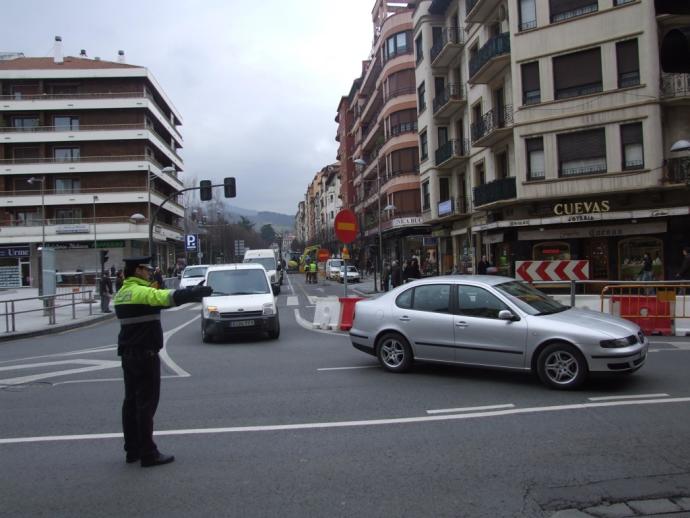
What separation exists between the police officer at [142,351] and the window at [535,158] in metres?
23.5

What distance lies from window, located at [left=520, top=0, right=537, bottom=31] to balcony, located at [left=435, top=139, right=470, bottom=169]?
8324mm

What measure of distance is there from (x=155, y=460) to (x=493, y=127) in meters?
26.4

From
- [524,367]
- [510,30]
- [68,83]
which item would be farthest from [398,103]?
[524,367]

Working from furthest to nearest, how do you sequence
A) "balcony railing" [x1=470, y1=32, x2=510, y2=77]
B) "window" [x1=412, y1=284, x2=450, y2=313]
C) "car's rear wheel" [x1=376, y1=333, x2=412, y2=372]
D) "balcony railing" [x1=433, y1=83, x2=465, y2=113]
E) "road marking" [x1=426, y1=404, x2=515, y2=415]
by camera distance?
"balcony railing" [x1=433, y1=83, x2=465, y2=113] → "balcony railing" [x1=470, y1=32, x2=510, y2=77] → "car's rear wheel" [x1=376, y1=333, x2=412, y2=372] → "window" [x1=412, y1=284, x2=450, y2=313] → "road marking" [x1=426, y1=404, x2=515, y2=415]

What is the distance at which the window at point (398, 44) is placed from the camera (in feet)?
147

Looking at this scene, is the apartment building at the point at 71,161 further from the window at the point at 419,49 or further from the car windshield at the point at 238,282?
the car windshield at the point at 238,282

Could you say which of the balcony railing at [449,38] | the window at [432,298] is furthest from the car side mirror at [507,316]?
the balcony railing at [449,38]

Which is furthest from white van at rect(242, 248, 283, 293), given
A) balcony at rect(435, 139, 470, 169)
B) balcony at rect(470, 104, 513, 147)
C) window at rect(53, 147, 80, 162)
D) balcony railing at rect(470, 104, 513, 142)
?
window at rect(53, 147, 80, 162)

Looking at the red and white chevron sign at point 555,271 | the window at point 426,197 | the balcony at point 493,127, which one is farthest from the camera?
the window at point 426,197

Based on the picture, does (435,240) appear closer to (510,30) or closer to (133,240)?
(510,30)

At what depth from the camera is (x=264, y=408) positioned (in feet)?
22.7

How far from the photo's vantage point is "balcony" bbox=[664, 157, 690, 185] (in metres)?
22.5

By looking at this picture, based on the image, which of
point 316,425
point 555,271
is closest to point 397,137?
point 555,271

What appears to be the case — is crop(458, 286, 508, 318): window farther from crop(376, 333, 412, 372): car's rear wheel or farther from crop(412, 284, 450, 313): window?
crop(376, 333, 412, 372): car's rear wheel
